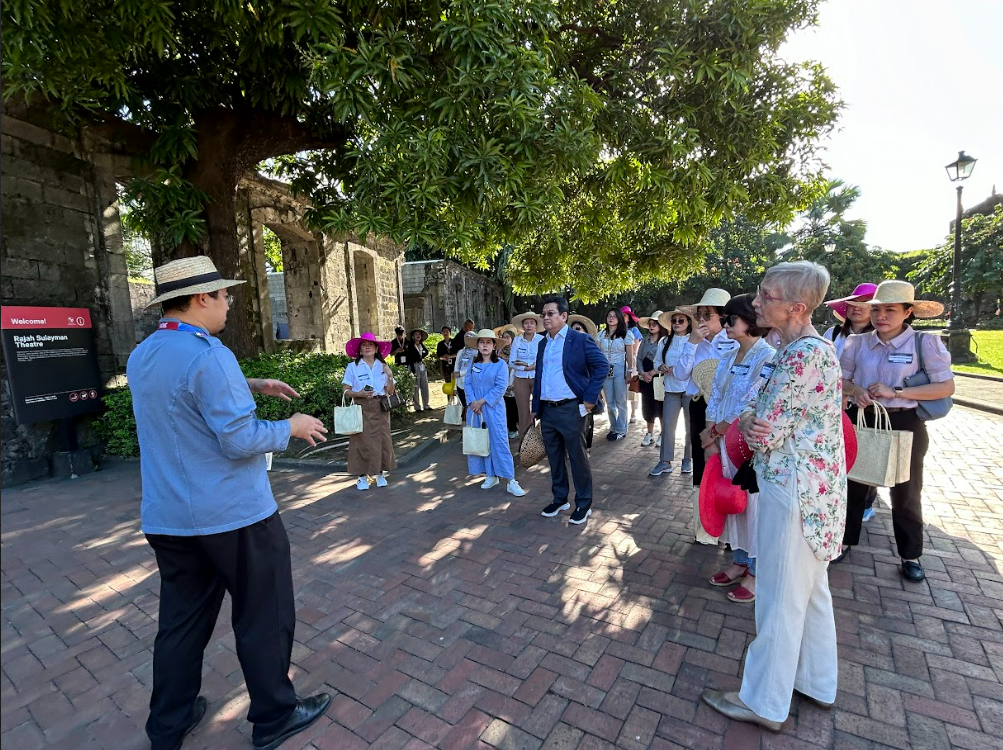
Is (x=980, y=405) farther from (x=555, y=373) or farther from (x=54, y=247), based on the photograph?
(x=54, y=247)

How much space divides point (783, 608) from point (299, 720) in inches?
92.5

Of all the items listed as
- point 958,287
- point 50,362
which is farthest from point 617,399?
point 958,287

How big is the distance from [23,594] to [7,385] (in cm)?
402

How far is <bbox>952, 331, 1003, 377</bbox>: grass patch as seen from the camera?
1338cm

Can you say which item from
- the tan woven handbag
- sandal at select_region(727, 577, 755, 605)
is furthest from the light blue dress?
sandal at select_region(727, 577, 755, 605)

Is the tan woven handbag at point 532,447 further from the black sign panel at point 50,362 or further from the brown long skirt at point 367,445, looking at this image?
the black sign panel at point 50,362

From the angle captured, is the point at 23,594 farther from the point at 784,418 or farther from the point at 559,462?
the point at 784,418

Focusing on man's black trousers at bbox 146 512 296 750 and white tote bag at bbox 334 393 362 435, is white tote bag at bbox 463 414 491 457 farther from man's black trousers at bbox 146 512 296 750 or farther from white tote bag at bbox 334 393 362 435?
man's black trousers at bbox 146 512 296 750

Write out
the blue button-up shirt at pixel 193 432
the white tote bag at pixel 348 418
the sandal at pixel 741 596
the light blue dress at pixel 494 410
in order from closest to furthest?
the blue button-up shirt at pixel 193 432 → the sandal at pixel 741 596 → the white tote bag at pixel 348 418 → the light blue dress at pixel 494 410

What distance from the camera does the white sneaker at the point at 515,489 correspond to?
5.53m

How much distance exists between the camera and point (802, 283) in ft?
7.40

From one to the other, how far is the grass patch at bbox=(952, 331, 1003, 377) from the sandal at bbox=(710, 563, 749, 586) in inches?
537

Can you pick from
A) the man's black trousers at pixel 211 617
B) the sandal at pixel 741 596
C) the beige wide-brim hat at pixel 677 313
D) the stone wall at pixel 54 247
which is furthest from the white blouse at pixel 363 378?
the stone wall at pixel 54 247

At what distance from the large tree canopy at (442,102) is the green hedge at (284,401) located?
6.89ft
